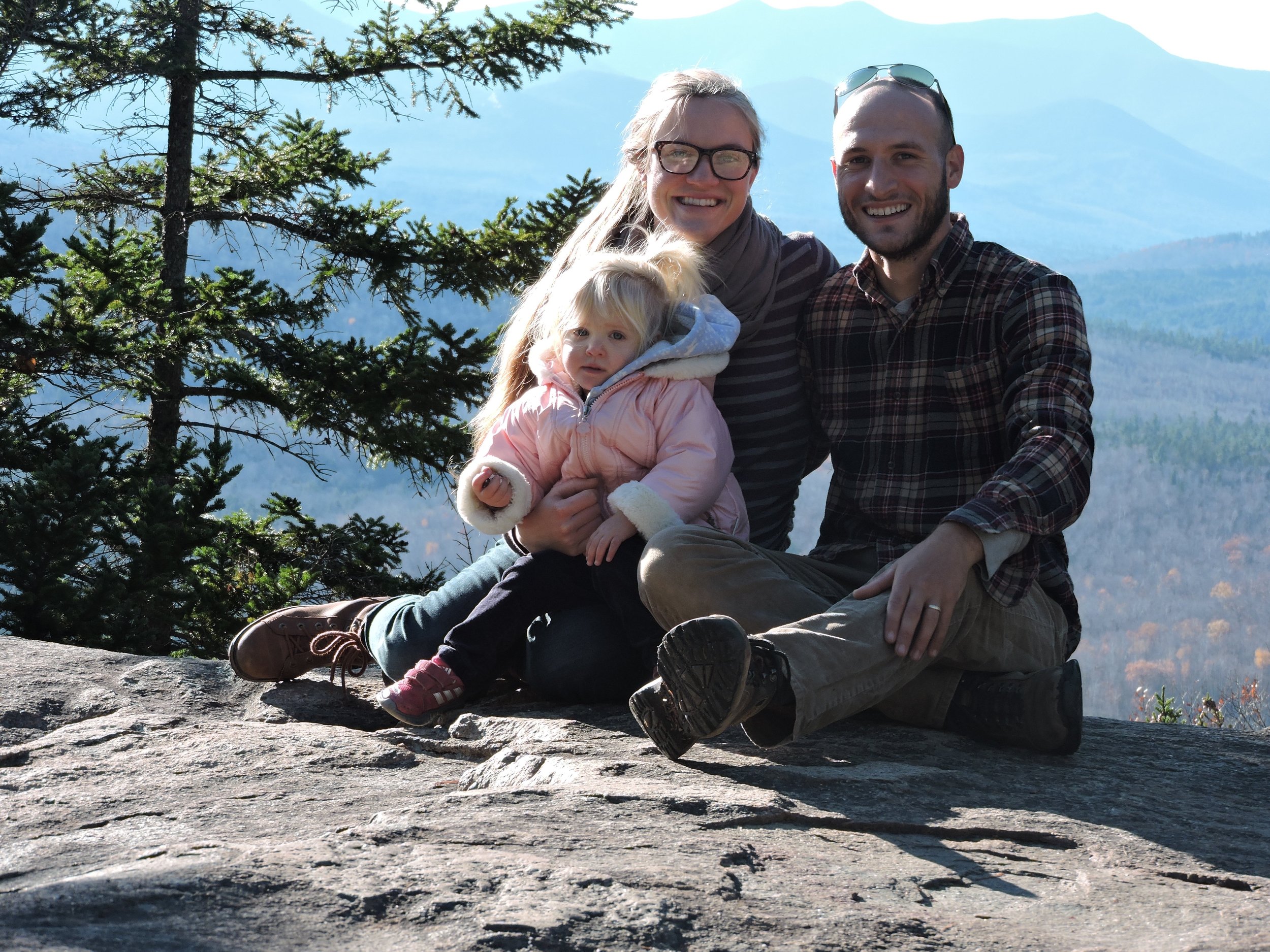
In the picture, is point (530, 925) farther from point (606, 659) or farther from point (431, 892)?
point (606, 659)

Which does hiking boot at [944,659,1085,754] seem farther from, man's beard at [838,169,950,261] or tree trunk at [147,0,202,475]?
tree trunk at [147,0,202,475]

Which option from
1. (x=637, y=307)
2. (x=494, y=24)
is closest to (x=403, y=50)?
(x=494, y=24)

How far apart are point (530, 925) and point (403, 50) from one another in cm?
690

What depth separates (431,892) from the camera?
5.48 feet

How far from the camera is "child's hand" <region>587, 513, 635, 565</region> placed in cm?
304

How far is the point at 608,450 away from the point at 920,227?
1098 mm

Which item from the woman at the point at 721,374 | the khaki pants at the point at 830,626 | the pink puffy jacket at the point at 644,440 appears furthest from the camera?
the woman at the point at 721,374

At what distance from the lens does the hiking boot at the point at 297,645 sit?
353cm

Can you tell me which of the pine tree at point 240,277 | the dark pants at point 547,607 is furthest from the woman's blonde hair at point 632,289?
the pine tree at point 240,277

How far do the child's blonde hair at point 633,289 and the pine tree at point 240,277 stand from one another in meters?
2.99

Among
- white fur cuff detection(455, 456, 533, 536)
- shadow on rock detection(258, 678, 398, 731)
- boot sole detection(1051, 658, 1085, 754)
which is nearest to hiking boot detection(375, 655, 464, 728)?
shadow on rock detection(258, 678, 398, 731)

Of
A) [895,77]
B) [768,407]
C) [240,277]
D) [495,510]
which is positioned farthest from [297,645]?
[240,277]

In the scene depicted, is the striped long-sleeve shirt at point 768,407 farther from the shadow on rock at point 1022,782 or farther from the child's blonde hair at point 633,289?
the shadow on rock at point 1022,782

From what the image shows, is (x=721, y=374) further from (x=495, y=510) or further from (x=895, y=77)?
(x=895, y=77)
